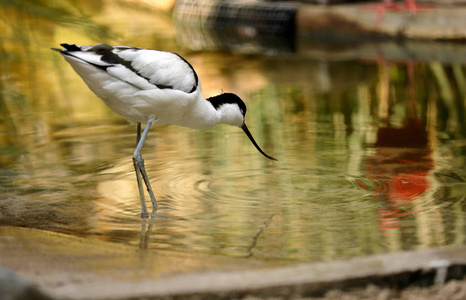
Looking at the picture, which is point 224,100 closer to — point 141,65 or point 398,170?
point 141,65

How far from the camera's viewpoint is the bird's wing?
13.7 feet

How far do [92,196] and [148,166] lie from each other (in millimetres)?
766

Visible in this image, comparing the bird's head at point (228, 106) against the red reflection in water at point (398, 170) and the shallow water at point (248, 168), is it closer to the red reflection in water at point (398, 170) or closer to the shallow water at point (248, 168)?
the shallow water at point (248, 168)

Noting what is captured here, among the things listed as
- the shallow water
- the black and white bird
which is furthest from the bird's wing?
the shallow water

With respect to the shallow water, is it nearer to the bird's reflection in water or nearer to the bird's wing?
the bird's reflection in water

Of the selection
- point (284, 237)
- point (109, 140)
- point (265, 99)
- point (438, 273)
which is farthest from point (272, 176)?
point (265, 99)

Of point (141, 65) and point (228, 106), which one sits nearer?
point (141, 65)

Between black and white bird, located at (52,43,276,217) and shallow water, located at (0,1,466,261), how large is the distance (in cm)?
28

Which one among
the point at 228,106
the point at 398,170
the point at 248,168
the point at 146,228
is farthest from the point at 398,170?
the point at 146,228

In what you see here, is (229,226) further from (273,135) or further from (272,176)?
(273,135)

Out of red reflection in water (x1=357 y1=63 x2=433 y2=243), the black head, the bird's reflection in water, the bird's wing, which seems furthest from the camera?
the black head

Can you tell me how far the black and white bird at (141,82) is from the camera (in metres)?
4.21

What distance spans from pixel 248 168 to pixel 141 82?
55.4 inches

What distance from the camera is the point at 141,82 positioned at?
432cm
